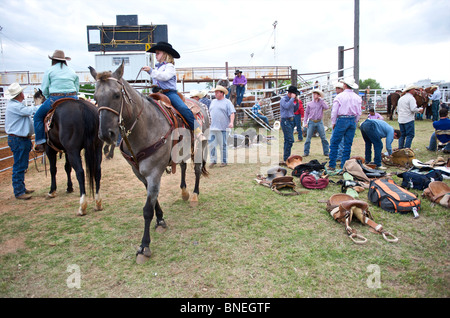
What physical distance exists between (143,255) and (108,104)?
1.90m

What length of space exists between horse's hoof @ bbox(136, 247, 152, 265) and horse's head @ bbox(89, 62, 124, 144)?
4.81ft

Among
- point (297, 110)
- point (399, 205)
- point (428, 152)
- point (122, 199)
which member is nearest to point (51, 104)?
point (122, 199)

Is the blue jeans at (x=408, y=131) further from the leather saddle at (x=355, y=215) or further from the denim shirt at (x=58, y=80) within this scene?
the denim shirt at (x=58, y=80)

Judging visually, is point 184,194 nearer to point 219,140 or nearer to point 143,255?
point 143,255

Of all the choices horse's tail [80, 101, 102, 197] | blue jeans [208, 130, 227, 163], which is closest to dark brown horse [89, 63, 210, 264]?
horse's tail [80, 101, 102, 197]

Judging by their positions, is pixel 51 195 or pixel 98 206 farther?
pixel 51 195

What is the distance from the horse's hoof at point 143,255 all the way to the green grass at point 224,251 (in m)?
0.10

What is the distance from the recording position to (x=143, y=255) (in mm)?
3363

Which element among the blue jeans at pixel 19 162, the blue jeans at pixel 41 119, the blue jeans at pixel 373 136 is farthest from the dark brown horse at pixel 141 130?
the blue jeans at pixel 373 136

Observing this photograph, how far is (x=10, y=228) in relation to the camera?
171 inches

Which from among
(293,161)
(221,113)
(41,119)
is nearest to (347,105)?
(293,161)

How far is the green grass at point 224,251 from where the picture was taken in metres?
2.78

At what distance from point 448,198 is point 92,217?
619cm

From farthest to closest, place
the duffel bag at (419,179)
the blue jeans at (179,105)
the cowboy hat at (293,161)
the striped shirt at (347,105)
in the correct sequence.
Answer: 1. the cowboy hat at (293,161)
2. the striped shirt at (347,105)
3. the duffel bag at (419,179)
4. the blue jeans at (179,105)
